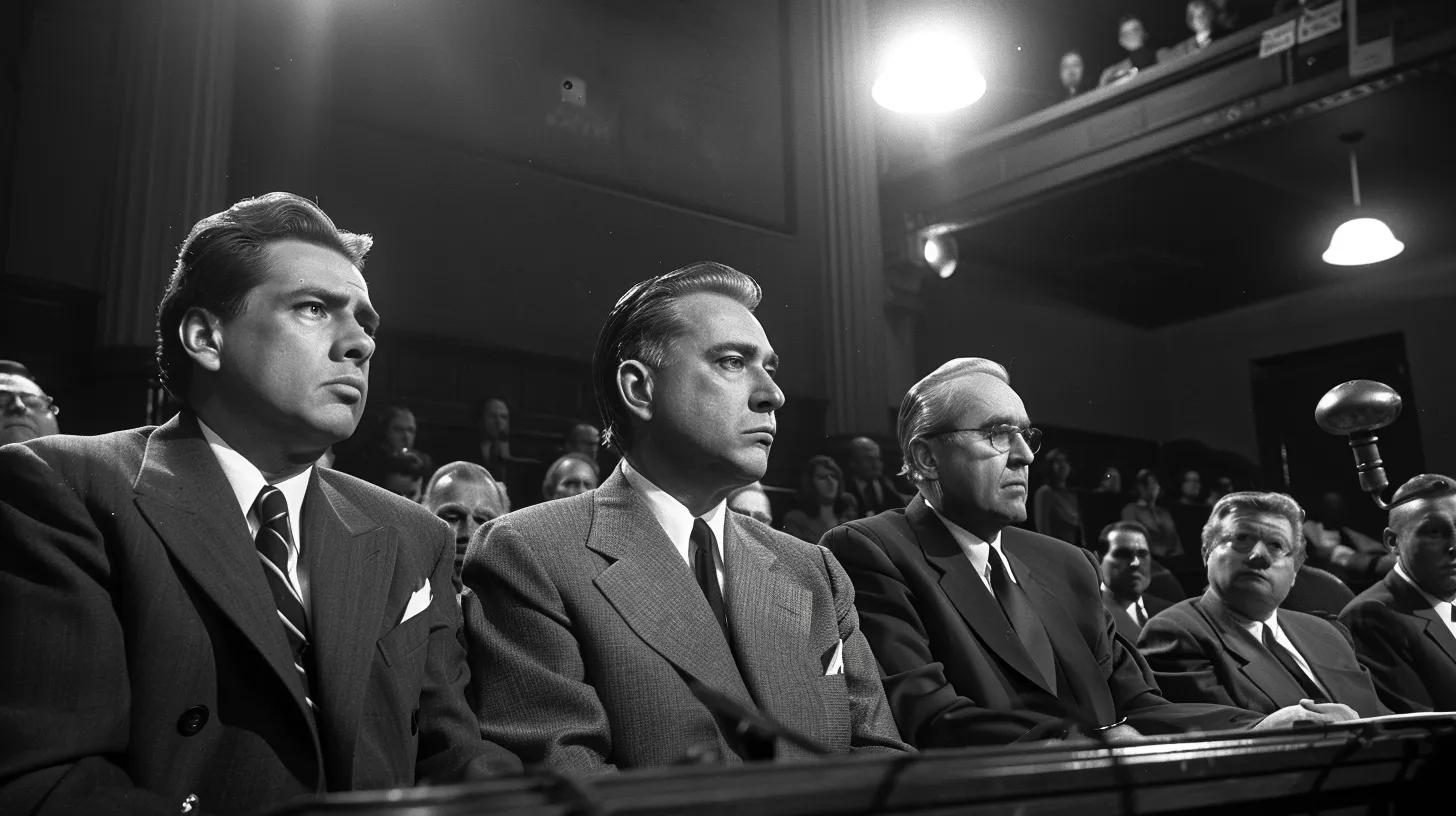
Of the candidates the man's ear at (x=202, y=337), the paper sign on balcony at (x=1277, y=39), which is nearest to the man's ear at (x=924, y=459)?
the man's ear at (x=202, y=337)

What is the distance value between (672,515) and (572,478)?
310 cm

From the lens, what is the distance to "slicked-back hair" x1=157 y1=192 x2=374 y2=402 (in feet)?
5.79

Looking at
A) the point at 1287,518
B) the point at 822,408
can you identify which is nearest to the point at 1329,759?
the point at 1287,518

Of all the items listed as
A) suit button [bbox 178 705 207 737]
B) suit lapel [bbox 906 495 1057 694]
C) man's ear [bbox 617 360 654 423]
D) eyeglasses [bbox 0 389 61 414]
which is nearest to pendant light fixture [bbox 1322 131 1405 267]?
suit lapel [bbox 906 495 1057 694]

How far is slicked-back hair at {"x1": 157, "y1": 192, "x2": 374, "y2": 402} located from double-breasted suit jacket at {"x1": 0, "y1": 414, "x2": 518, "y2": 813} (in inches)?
4.8

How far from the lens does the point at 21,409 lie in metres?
3.78

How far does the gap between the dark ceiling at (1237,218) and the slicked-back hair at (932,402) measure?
24.2 ft

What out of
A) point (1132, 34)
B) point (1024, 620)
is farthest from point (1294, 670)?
point (1132, 34)

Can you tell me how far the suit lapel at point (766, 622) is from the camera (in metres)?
1.94

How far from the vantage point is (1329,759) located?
4.64 ft

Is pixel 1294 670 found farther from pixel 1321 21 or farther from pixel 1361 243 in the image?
pixel 1361 243

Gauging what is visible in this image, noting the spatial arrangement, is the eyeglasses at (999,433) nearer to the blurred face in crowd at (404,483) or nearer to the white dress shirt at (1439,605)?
the white dress shirt at (1439,605)

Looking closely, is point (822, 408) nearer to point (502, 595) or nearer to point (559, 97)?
point (559, 97)

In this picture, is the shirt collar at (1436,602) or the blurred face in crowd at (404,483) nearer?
the shirt collar at (1436,602)
